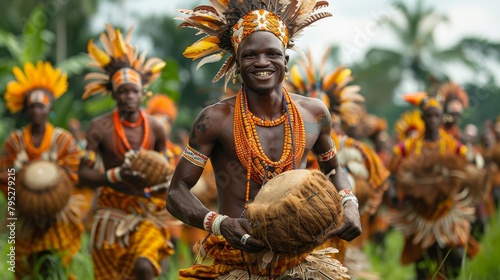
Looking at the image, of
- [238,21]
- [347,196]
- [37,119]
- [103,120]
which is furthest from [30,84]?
[347,196]

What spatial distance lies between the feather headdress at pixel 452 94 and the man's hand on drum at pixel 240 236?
6317 millimetres

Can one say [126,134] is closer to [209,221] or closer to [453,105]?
[209,221]

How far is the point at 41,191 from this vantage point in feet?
23.8

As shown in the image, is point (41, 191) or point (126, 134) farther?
point (41, 191)

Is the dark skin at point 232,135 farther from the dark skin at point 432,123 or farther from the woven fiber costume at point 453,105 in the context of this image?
the woven fiber costume at point 453,105

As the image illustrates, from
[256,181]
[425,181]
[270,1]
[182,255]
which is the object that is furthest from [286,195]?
[182,255]

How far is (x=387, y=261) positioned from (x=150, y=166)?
5396mm

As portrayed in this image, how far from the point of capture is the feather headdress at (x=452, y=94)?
9336 millimetres

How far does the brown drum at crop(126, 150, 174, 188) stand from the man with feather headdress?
2.24 metres

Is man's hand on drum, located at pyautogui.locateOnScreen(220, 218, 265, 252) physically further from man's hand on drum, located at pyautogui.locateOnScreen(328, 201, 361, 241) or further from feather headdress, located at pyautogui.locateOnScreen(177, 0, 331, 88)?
feather headdress, located at pyautogui.locateOnScreen(177, 0, 331, 88)

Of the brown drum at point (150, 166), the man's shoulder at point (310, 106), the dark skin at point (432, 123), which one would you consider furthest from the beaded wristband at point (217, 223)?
the dark skin at point (432, 123)

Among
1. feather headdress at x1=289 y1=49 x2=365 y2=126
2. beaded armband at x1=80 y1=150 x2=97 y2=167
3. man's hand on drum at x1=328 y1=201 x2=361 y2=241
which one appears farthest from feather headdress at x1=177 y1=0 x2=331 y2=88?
feather headdress at x1=289 y1=49 x2=365 y2=126

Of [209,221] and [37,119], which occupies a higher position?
[209,221]

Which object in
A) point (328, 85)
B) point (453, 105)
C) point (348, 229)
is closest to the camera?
point (348, 229)
